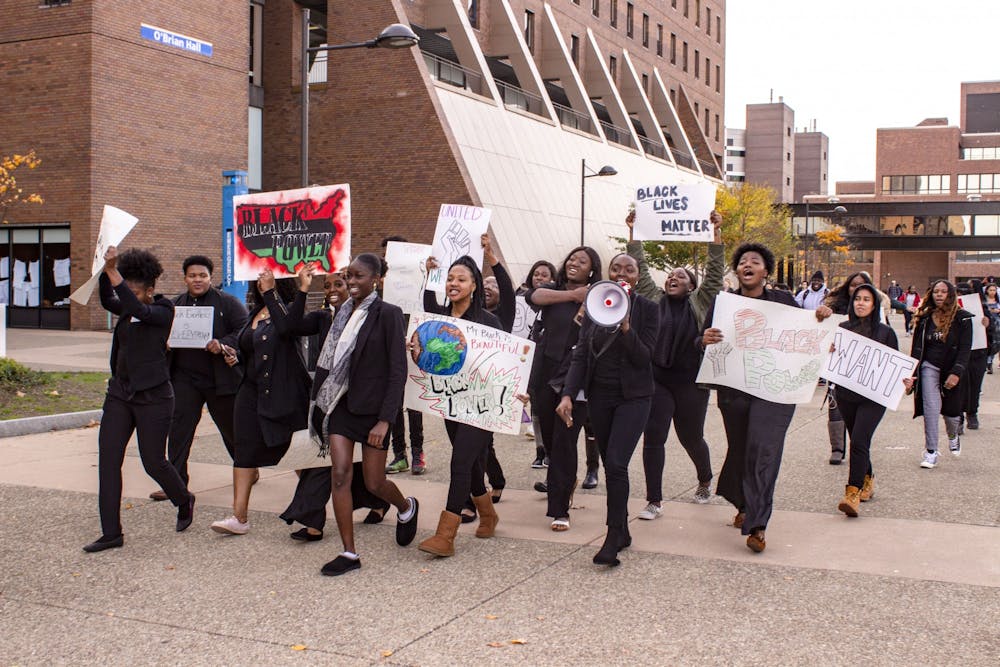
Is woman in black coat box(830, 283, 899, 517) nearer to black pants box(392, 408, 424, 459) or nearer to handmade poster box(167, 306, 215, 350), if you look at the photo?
black pants box(392, 408, 424, 459)

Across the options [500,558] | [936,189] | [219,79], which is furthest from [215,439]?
[936,189]

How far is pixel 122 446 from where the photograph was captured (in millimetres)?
6414

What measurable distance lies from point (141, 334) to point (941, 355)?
7266 millimetres

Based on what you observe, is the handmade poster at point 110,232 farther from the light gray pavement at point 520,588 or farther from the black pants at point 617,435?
the black pants at point 617,435

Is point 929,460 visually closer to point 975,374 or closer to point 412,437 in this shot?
point 975,374

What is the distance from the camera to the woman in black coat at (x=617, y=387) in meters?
6.14

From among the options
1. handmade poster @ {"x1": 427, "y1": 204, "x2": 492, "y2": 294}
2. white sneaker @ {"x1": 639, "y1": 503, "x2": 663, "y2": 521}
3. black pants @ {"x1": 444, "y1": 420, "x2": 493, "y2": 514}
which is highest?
handmade poster @ {"x1": 427, "y1": 204, "x2": 492, "y2": 294}

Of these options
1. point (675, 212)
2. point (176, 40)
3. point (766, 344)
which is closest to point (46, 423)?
point (675, 212)

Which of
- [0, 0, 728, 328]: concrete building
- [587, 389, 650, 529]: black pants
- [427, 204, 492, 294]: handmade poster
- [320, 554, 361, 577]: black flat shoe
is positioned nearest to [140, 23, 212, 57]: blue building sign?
[0, 0, 728, 328]: concrete building

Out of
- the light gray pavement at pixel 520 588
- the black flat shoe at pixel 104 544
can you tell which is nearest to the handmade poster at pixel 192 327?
the light gray pavement at pixel 520 588

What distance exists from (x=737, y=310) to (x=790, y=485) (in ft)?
8.08

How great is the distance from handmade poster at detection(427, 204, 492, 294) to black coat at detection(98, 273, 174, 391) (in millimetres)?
2482

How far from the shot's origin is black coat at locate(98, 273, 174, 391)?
6.39 m

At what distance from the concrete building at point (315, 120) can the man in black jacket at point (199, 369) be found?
819 inches
